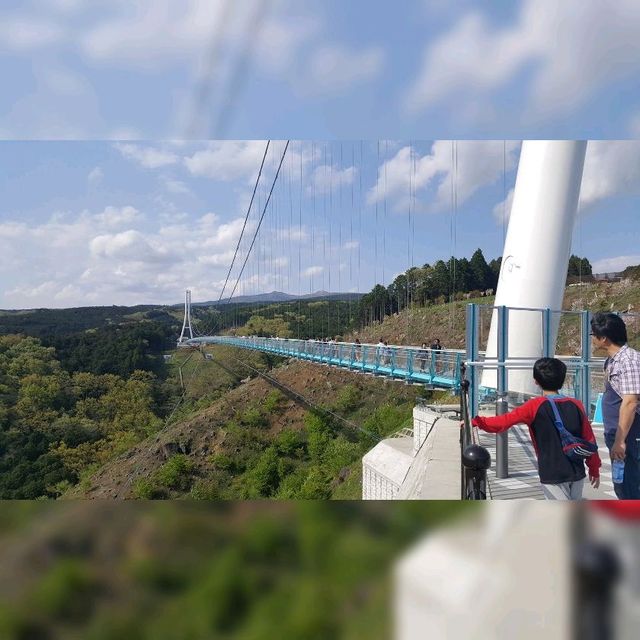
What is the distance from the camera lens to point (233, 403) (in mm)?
29219

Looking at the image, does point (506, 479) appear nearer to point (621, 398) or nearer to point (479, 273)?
point (621, 398)

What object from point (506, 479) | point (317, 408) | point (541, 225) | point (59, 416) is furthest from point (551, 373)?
point (59, 416)

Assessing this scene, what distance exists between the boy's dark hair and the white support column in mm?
3947

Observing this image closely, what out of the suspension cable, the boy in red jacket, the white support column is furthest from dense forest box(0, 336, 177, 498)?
the boy in red jacket

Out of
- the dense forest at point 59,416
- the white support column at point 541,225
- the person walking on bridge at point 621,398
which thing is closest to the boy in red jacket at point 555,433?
the person walking on bridge at point 621,398

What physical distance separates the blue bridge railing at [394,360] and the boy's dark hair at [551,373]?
5256mm

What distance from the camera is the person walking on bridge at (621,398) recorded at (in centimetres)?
153

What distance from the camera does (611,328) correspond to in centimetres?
159

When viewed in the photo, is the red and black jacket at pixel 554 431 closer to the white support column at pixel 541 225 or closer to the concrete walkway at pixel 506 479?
the concrete walkway at pixel 506 479

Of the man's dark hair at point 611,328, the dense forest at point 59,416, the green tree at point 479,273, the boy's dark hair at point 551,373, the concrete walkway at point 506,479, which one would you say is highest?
the green tree at point 479,273

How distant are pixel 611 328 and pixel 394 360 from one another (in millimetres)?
7266

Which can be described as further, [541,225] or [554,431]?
[541,225]

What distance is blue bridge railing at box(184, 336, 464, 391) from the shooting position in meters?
7.18

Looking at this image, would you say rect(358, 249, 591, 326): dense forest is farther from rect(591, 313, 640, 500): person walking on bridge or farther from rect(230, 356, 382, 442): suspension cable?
rect(591, 313, 640, 500): person walking on bridge
